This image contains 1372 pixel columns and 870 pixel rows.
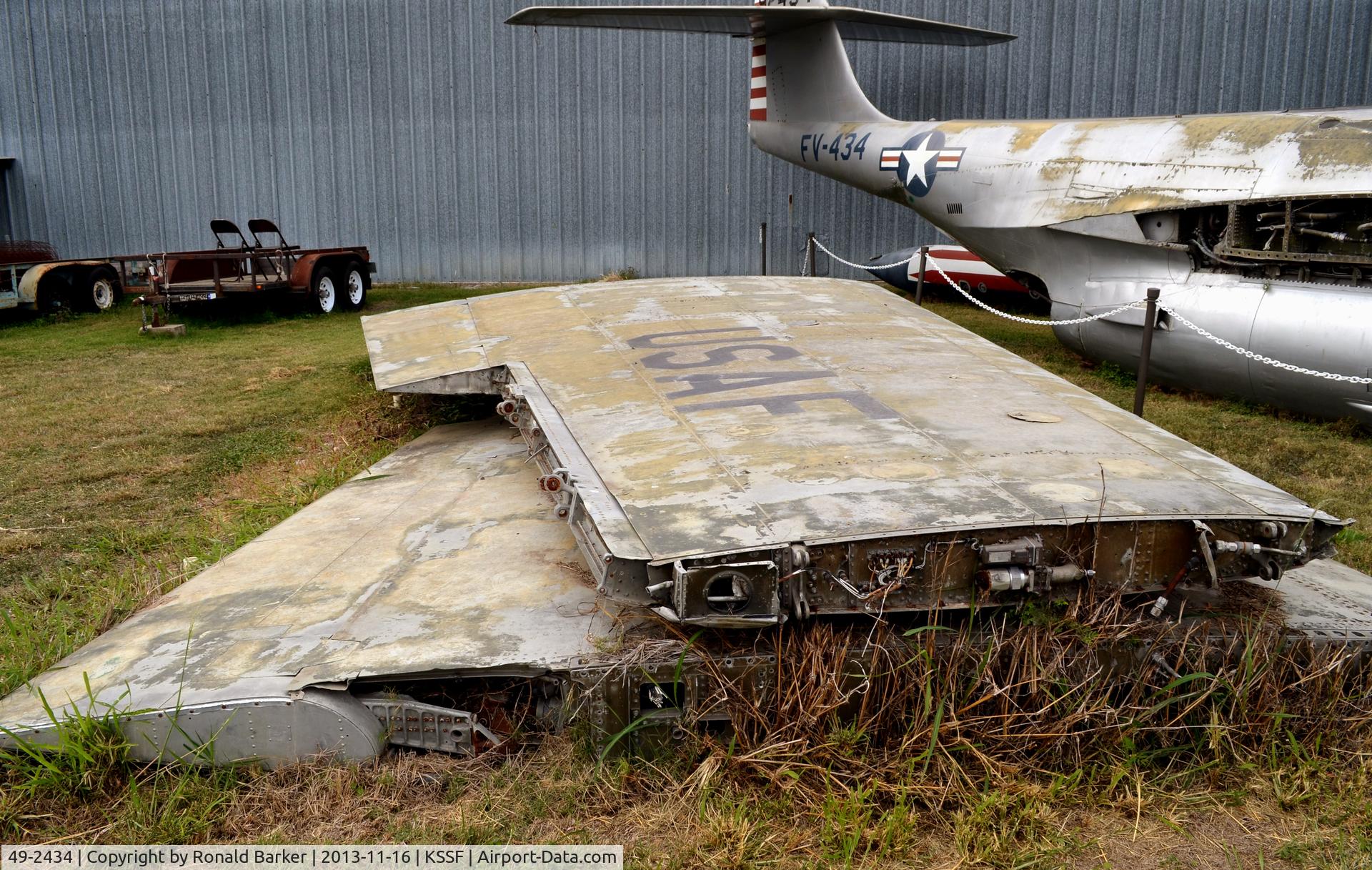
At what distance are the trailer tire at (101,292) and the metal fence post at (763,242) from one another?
913 cm

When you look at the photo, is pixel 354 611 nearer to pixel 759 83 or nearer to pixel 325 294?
pixel 325 294

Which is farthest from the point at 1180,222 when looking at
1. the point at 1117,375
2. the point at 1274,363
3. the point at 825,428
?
the point at 825,428

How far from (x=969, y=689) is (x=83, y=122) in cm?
1834

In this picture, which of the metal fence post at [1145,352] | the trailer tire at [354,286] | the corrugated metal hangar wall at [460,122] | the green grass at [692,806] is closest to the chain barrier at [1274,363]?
the metal fence post at [1145,352]

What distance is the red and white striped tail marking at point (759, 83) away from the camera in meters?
14.0

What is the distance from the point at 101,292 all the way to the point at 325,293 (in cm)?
339

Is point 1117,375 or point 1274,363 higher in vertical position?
point 1274,363

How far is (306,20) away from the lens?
16.7 meters

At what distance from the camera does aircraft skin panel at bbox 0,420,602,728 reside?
3844 mm

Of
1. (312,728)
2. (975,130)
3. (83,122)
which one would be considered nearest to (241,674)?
(312,728)

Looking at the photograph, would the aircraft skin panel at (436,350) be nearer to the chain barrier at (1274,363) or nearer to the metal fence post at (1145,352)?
the metal fence post at (1145,352)

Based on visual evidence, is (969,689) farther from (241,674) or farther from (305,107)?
(305,107)

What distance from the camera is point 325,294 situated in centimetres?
1451

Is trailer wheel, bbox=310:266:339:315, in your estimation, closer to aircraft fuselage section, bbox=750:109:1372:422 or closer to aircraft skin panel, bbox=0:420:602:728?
aircraft fuselage section, bbox=750:109:1372:422
